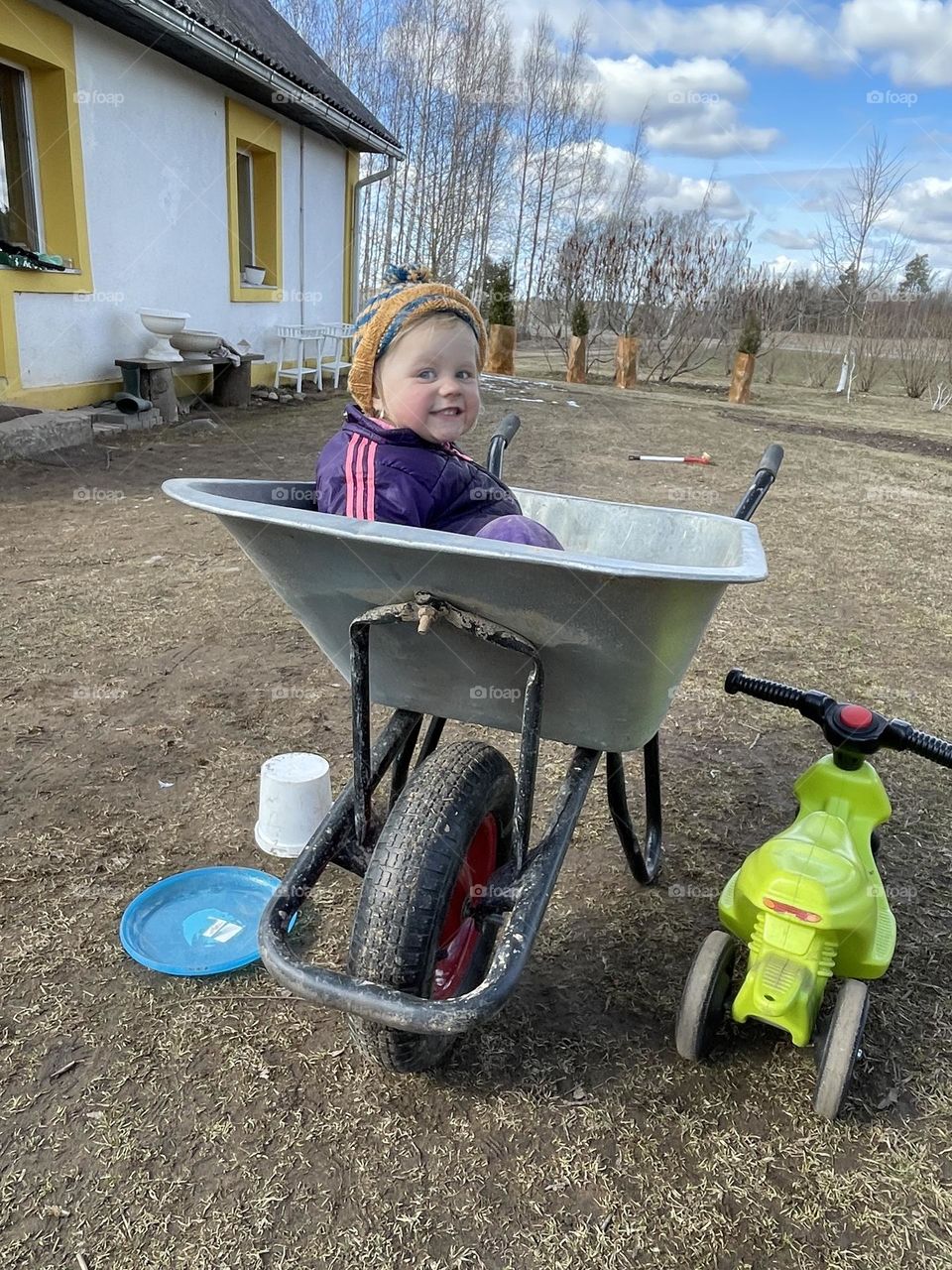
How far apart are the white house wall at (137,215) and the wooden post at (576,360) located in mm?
6533

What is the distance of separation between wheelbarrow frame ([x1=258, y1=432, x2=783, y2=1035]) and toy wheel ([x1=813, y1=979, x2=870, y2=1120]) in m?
0.60

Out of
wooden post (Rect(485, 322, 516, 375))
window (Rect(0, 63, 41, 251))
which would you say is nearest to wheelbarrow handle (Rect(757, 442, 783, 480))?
window (Rect(0, 63, 41, 251))

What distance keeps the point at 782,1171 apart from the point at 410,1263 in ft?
2.19

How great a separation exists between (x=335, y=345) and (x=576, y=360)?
513 centimetres

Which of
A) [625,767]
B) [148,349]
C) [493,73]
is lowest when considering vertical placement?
[625,767]

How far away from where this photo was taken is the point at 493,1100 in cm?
160

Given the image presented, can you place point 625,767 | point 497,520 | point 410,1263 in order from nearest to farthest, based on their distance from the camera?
point 410,1263 < point 497,520 < point 625,767

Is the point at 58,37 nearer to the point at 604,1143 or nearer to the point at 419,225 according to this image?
the point at 604,1143

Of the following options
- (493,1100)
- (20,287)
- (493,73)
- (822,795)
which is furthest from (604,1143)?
(493,73)

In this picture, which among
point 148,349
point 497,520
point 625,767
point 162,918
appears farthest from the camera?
point 148,349

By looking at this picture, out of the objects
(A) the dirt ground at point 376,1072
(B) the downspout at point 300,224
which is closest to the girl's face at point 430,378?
(A) the dirt ground at point 376,1072

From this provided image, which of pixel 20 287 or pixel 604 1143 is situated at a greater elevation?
pixel 20 287

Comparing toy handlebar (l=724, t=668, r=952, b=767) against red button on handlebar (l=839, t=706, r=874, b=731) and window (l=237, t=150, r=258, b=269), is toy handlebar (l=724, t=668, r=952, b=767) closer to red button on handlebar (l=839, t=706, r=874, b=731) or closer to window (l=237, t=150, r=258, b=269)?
red button on handlebar (l=839, t=706, r=874, b=731)

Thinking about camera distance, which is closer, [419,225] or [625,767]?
[625,767]
